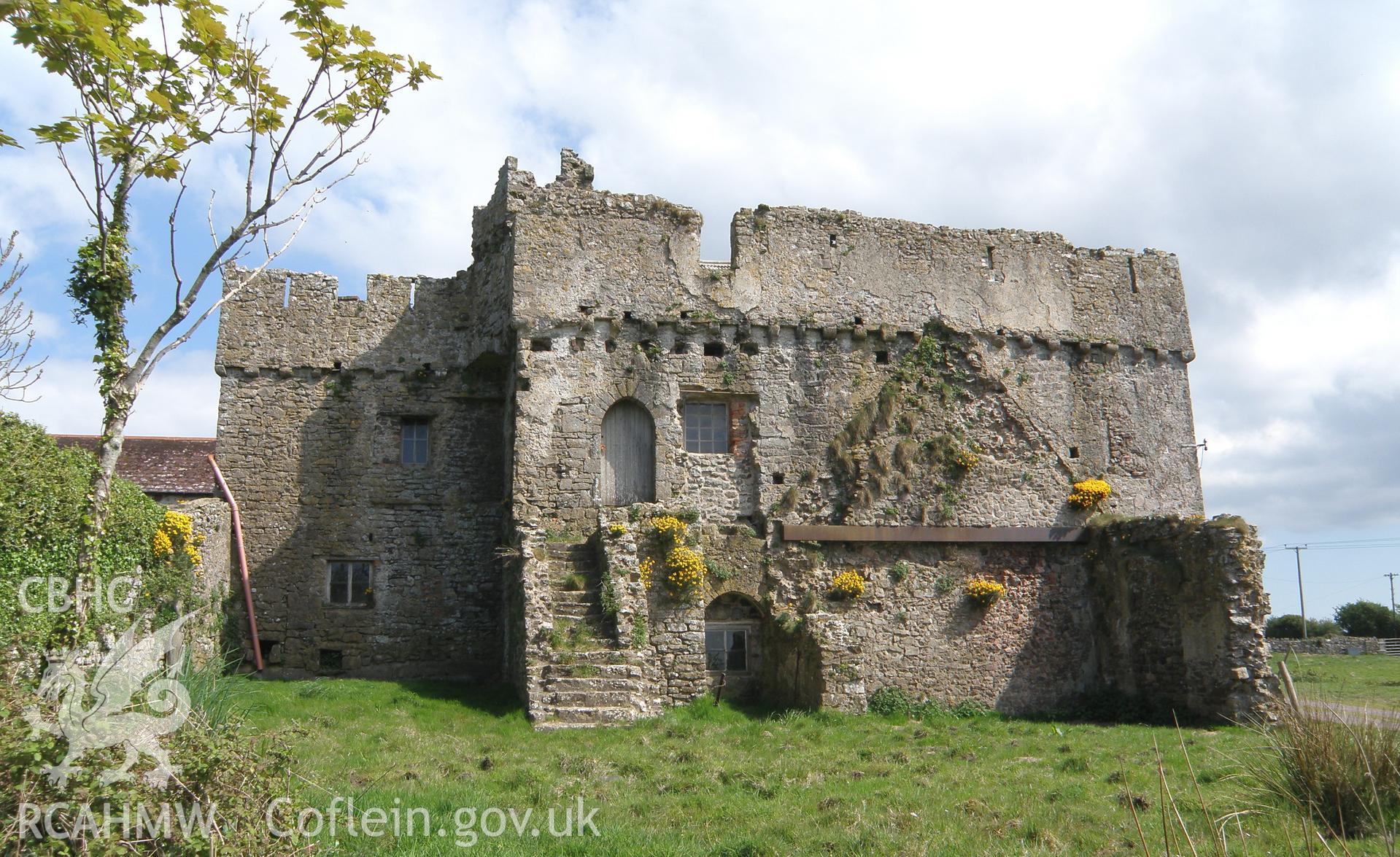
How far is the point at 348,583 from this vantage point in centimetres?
1800

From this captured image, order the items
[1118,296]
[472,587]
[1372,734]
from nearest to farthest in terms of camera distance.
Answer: [1372,734], [472,587], [1118,296]

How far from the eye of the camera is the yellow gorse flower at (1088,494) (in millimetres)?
18172

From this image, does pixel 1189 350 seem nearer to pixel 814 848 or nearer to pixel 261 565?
pixel 814 848

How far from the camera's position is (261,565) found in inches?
699

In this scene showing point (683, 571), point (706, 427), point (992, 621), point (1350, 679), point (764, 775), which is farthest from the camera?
point (1350, 679)

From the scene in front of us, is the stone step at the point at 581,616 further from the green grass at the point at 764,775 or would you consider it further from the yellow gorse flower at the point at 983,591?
the yellow gorse flower at the point at 983,591

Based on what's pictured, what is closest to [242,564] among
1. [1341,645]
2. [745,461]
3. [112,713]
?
[745,461]

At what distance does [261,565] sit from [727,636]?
835 cm

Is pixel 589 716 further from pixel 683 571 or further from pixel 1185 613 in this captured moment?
pixel 1185 613

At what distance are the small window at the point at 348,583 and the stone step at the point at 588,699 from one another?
6.25m

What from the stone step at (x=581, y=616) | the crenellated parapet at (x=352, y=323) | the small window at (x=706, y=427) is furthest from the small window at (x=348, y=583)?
the small window at (x=706, y=427)

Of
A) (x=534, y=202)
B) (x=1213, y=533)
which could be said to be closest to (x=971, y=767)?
(x=1213, y=533)

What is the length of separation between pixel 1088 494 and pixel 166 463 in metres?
20.7

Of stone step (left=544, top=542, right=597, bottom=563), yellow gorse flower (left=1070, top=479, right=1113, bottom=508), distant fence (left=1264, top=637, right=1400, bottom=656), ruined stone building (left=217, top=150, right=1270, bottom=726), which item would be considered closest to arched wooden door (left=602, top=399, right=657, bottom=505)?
ruined stone building (left=217, top=150, right=1270, bottom=726)
